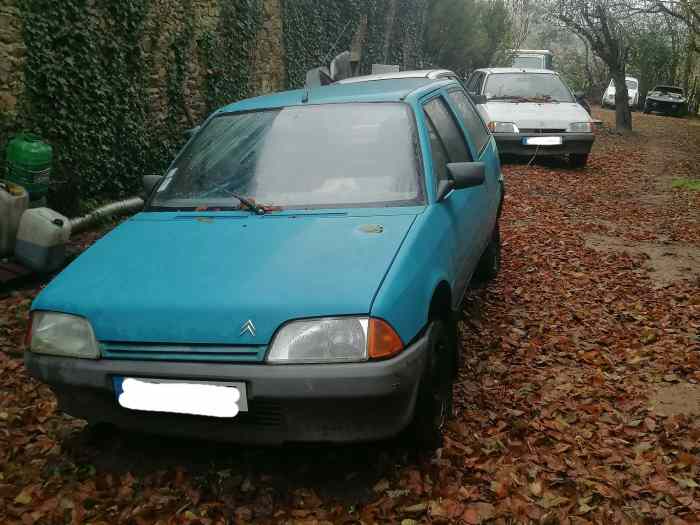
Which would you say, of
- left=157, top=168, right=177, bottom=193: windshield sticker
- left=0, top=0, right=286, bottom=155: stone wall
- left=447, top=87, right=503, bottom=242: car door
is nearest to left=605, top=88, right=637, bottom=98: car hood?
left=0, top=0, right=286, bottom=155: stone wall

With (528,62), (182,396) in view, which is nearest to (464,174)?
(182,396)

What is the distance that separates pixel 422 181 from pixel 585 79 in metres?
57.7

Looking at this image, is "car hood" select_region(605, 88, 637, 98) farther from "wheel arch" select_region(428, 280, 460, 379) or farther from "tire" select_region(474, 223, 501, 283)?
"wheel arch" select_region(428, 280, 460, 379)

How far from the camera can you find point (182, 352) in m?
2.95

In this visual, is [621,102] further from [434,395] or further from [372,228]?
[434,395]

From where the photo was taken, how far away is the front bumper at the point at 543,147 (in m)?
12.6

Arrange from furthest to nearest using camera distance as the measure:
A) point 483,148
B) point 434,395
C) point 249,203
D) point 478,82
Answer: point 478,82, point 483,148, point 249,203, point 434,395

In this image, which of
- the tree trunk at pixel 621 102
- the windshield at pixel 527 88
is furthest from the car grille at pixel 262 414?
the tree trunk at pixel 621 102

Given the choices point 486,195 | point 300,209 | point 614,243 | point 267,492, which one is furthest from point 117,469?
point 614,243

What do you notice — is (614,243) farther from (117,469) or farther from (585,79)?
(585,79)

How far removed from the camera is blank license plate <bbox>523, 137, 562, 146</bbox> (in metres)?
12.6

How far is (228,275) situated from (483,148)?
3.39 meters

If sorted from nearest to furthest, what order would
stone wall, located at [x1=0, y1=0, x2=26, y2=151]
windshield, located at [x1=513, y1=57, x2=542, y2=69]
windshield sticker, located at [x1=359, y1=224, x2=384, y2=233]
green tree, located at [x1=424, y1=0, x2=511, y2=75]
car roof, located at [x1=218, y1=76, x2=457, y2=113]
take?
windshield sticker, located at [x1=359, y1=224, x2=384, y2=233] → car roof, located at [x1=218, y1=76, x2=457, y2=113] → stone wall, located at [x1=0, y1=0, x2=26, y2=151] → green tree, located at [x1=424, y1=0, x2=511, y2=75] → windshield, located at [x1=513, y1=57, x2=542, y2=69]

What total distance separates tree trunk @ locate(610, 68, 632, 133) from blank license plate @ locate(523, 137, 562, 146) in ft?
33.0
